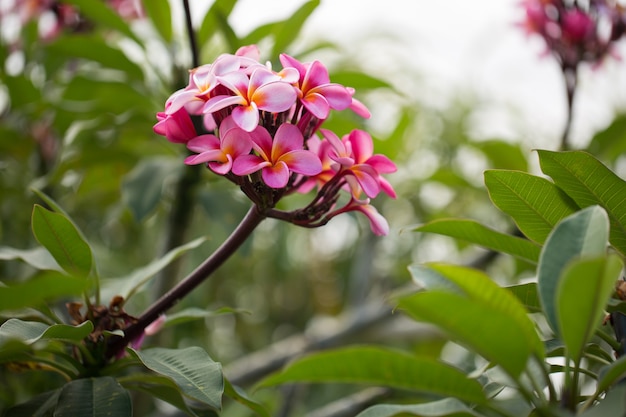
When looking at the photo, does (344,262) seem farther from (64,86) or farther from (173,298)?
(173,298)

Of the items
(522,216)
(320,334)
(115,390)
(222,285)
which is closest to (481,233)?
(522,216)

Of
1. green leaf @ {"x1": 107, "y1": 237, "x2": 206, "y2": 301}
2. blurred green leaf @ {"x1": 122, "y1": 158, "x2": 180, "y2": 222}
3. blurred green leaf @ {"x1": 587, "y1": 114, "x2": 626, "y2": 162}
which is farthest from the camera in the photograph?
blurred green leaf @ {"x1": 587, "y1": 114, "x2": 626, "y2": 162}

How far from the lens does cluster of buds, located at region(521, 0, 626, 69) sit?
55.5 inches

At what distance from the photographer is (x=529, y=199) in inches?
24.2

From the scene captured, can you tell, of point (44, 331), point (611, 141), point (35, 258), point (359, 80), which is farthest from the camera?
point (611, 141)

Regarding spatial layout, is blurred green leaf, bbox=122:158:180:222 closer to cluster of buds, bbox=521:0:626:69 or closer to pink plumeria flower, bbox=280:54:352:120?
pink plumeria flower, bbox=280:54:352:120

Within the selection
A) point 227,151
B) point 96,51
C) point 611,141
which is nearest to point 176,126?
point 227,151

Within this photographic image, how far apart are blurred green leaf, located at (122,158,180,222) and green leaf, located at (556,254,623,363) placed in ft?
2.45

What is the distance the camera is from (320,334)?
1.68 meters

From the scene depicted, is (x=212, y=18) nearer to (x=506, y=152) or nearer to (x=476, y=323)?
(x=506, y=152)

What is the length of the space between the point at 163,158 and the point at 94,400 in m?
0.68

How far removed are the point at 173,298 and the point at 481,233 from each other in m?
0.30

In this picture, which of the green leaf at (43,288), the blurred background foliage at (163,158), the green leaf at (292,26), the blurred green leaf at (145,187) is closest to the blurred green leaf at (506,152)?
the blurred background foliage at (163,158)

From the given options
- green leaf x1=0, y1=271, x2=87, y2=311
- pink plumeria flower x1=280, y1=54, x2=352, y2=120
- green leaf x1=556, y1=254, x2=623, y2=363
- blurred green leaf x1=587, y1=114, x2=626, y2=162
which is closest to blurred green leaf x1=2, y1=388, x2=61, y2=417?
green leaf x1=0, y1=271, x2=87, y2=311
